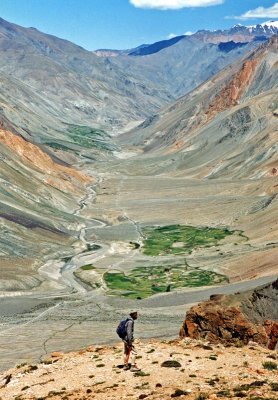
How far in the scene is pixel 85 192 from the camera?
166 metres

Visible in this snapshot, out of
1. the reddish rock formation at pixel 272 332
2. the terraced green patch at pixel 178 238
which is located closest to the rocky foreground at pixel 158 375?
the reddish rock formation at pixel 272 332

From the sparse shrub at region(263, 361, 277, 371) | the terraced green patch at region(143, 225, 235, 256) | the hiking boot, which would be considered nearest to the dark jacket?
the hiking boot

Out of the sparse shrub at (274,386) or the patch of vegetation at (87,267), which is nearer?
the sparse shrub at (274,386)

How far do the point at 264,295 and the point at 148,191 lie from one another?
442ft

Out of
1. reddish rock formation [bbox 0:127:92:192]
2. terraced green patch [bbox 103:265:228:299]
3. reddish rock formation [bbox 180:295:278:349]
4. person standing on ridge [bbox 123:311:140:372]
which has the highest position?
reddish rock formation [bbox 0:127:92:192]

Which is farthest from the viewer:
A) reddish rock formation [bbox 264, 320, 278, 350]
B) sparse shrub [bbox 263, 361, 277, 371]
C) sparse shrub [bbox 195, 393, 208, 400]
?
reddish rock formation [bbox 264, 320, 278, 350]

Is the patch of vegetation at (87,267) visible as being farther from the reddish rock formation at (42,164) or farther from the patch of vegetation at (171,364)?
the patch of vegetation at (171,364)

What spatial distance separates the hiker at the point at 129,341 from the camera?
24.1 meters

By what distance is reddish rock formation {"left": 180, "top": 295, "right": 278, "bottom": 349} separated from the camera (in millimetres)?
29734

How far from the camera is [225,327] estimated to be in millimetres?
30516

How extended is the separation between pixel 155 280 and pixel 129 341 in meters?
64.9

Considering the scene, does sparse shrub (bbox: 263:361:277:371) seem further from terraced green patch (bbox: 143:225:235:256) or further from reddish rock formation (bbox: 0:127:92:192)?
reddish rock formation (bbox: 0:127:92:192)

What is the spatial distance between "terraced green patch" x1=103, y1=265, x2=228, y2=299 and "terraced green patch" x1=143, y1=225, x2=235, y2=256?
12321 millimetres

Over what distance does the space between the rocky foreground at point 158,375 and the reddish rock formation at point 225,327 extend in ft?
5.54
